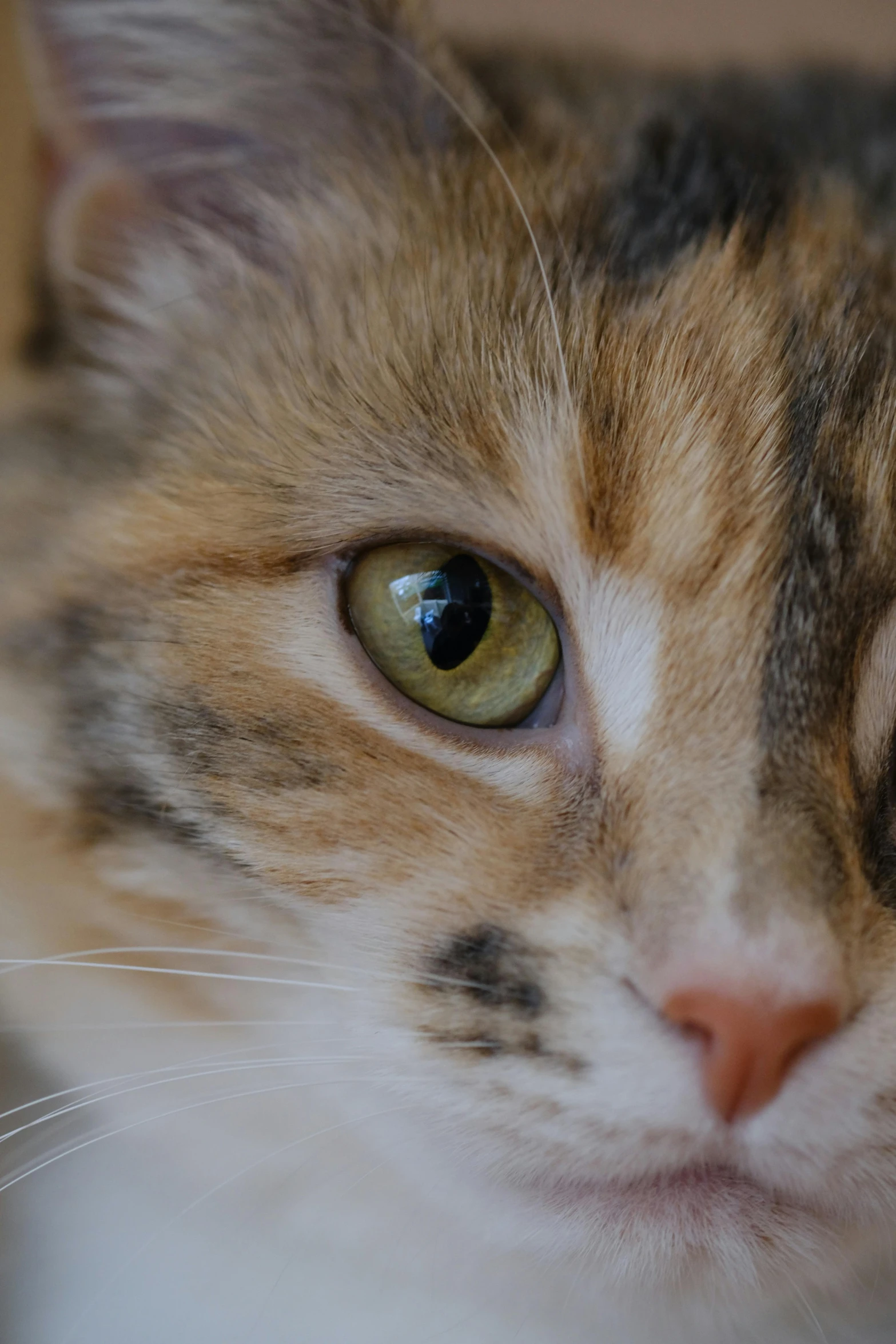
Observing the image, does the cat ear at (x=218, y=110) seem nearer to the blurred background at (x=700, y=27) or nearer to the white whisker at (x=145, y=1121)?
the blurred background at (x=700, y=27)

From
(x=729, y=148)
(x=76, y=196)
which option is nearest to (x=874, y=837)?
(x=729, y=148)

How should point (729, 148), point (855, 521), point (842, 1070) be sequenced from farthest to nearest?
point (729, 148) < point (855, 521) < point (842, 1070)

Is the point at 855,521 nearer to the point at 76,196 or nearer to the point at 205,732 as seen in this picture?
the point at 205,732

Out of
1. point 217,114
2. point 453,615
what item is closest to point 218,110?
point 217,114

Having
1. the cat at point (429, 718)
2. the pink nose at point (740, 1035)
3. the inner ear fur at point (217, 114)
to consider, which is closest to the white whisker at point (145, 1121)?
the cat at point (429, 718)

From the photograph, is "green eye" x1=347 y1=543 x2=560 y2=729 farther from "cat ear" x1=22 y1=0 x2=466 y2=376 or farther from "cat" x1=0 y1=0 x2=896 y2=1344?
"cat ear" x1=22 y1=0 x2=466 y2=376

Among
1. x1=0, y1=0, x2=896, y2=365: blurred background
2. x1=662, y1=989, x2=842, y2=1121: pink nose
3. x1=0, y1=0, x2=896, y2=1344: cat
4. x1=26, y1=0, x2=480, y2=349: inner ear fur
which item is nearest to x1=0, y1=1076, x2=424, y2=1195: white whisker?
x1=0, y1=0, x2=896, y2=1344: cat

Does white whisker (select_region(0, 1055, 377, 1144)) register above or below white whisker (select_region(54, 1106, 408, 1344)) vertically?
above
